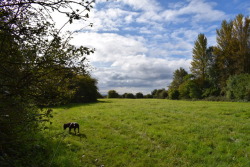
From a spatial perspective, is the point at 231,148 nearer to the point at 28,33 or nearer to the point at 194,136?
the point at 194,136

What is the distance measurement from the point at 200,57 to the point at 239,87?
14759 mm

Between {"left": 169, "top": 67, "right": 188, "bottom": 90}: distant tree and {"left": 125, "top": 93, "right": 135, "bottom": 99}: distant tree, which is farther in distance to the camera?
{"left": 125, "top": 93, "right": 135, "bottom": 99}: distant tree

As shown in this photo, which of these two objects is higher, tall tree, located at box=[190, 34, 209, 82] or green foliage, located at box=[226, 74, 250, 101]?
tall tree, located at box=[190, 34, 209, 82]

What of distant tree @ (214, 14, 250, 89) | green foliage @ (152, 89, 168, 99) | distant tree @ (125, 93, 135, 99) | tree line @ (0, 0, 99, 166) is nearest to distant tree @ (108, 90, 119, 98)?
distant tree @ (125, 93, 135, 99)

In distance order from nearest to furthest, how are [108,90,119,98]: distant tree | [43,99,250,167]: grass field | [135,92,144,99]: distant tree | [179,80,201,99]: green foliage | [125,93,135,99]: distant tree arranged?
[43,99,250,167]: grass field, [179,80,201,99]: green foliage, [108,90,119,98]: distant tree, [125,93,135,99]: distant tree, [135,92,144,99]: distant tree

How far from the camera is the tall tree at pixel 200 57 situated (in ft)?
146

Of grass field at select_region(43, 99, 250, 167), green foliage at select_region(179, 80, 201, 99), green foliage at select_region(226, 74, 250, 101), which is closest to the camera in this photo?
grass field at select_region(43, 99, 250, 167)

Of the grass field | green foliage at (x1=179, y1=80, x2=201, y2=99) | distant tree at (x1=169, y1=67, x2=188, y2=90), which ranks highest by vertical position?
distant tree at (x1=169, y1=67, x2=188, y2=90)

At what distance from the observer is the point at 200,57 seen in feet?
147

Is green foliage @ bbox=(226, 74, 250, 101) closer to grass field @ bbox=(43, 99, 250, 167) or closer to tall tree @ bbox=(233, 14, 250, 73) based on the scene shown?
tall tree @ bbox=(233, 14, 250, 73)

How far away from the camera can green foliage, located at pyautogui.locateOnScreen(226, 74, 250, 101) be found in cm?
3102

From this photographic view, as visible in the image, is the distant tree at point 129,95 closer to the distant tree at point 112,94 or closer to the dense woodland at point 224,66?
the distant tree at point 112,94

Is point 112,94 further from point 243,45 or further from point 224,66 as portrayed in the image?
point 243,45

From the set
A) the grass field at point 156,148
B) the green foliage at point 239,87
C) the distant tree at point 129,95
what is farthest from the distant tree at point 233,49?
the distant tree at point 129,95
